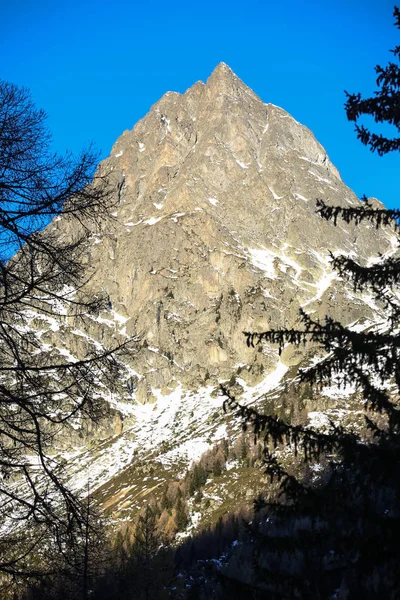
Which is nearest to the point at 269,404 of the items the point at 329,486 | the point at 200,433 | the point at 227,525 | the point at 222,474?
the point at 200,433

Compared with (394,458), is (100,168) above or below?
above

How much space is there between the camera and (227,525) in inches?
3059

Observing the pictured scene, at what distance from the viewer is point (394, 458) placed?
28.3 ft

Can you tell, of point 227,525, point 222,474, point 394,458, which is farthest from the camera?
point 222,474

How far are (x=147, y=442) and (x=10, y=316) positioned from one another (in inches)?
6883

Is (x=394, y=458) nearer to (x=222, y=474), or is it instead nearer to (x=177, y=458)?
(x=222, y=474)

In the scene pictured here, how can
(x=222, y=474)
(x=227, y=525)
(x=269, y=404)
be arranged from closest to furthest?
(x=227, y=525), (x=222, y=474), (x=269, y=404)

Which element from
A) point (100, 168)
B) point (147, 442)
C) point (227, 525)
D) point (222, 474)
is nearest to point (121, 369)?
point (100, 168)

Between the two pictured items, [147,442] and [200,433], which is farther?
[147,442]

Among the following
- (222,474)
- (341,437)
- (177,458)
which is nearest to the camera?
(341,437)

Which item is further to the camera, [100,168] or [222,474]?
[222,474]

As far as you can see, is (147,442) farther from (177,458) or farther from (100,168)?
(100,168)

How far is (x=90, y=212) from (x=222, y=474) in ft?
356

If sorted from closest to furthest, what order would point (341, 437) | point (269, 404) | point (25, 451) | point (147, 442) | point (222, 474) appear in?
point (25, 451), point (341, 437), point (222, 474), point (269, 404), point (147, 442)
